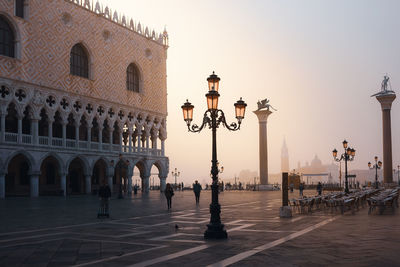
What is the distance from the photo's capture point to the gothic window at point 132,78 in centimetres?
4278

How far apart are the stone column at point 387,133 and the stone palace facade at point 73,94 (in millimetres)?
21272

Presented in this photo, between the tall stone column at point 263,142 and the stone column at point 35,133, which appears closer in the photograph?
the stone column at point 35,133

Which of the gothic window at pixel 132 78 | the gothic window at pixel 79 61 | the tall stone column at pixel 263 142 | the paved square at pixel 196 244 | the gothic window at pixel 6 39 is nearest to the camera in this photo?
the paved square at pixel 196 244

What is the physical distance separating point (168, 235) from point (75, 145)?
27.3m

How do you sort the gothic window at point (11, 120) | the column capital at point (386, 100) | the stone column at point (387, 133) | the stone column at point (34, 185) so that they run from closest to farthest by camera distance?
1. the stone column at point (34, 185)
2. the gothic window at point (11, 120)
3. the stone column at point (387, 133)
4. the column capital at point (386, 100)

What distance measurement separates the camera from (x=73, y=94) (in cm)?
3531

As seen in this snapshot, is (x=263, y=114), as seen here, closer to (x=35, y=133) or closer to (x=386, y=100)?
(x=386, y=100)

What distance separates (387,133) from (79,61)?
27416 mm

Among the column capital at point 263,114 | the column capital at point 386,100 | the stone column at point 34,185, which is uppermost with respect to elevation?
the column capital at point 386,100

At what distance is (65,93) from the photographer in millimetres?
34500

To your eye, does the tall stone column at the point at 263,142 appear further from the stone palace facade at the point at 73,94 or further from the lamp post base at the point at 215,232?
the lamp post base at the point at 215,232

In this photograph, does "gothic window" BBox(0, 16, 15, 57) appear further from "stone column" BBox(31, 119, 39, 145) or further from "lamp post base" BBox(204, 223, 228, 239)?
"lamp post base" BBox(204, 223, 228, 239)

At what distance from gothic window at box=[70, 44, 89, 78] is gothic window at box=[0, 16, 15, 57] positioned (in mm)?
6039

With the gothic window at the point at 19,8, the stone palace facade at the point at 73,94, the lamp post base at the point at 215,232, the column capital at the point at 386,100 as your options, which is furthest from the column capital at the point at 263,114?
the lamp post base at the point at 215,232
